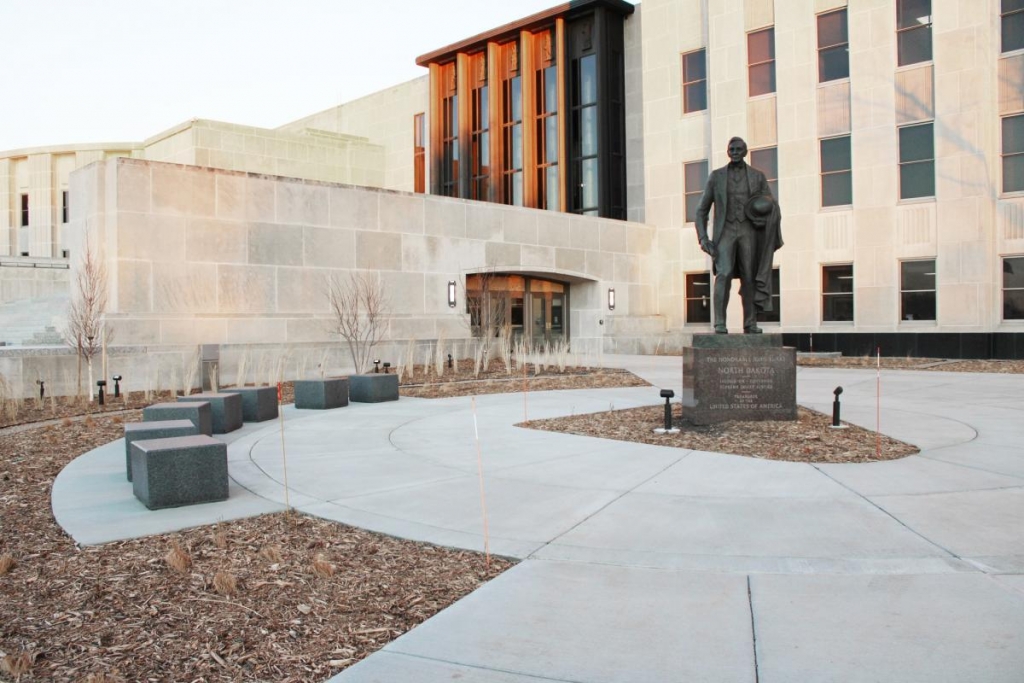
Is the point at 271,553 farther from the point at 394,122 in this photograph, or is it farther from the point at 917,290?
the point at 394,122

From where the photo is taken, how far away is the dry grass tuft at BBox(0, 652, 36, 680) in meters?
3.50

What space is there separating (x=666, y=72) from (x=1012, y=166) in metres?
13.3

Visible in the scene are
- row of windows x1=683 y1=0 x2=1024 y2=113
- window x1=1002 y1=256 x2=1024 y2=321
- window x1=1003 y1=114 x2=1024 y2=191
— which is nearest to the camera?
window x1=1003 y1=114 x2=1024 y2=191

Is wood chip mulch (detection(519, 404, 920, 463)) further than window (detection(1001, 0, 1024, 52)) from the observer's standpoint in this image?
No

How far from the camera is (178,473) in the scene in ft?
21.6

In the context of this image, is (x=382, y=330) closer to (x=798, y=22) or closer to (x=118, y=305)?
(x=118, y=305)

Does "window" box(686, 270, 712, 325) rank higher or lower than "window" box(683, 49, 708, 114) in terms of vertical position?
lower

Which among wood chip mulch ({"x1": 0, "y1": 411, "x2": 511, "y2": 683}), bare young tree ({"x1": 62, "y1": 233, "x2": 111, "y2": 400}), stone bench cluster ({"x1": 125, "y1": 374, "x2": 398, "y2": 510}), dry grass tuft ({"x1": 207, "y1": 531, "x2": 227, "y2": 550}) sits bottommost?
wood chip mulch ({"x1": 0, "y1": 411, "x2": 511, "y2": 683})

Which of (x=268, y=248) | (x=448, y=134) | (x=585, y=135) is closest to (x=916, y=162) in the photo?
(x=585, y=135)

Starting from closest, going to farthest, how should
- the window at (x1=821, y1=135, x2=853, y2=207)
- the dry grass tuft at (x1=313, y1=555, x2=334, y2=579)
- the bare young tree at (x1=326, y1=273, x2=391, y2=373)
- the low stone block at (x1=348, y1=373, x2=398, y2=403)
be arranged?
the dry grass tuft at (x1=313, y1=555, x2=334, y2=579) → the low stone block at (x1=348, y1=373, x2=398, y2=403) → the bare young tree at (x1=326, y1=273, x2=391, y2=373) → the window at (x1=821, y1=135, x2=853, y2=207)

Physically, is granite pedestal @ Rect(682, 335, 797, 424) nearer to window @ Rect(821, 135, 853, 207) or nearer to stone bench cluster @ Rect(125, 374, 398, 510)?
stone bench cluster @ Rect(125, 374, 398, 510)

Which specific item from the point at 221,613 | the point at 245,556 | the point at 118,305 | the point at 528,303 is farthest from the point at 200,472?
the point at 528,303

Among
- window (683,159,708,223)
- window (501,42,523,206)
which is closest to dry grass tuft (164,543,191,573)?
window (683,159,708,223)

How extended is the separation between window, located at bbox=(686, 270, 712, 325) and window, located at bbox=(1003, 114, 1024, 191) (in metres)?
10.6
